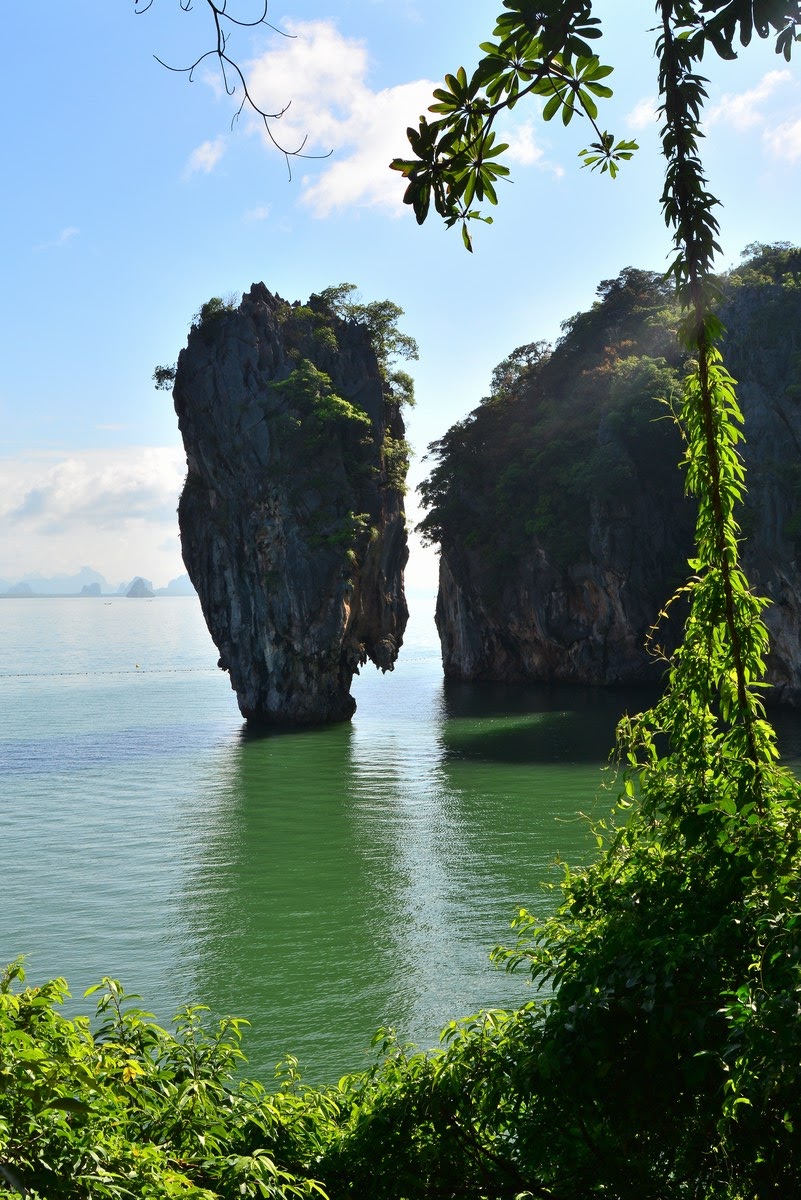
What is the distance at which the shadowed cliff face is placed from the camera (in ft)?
128

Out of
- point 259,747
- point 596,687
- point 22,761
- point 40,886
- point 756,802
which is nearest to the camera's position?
point 756,802

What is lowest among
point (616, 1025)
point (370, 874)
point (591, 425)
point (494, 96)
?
point (370, 874)

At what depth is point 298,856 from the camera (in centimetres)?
2136

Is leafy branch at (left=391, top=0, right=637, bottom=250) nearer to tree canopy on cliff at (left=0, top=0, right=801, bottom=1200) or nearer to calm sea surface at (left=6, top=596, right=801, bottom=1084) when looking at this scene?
tree canopy on cliff at (left=0, top=0, right=801, bottom=1200)

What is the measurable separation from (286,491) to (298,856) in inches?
799

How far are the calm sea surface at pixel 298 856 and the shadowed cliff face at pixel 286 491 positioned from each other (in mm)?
2954

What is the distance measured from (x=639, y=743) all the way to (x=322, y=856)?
681 inches

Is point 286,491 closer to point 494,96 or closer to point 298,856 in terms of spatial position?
point 298,856

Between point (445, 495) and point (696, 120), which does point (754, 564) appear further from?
point (696, 120)

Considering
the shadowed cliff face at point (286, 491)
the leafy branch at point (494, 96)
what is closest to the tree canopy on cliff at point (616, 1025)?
the leafy branch at point (494, 96)

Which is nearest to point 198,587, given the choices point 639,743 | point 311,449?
point 311,449

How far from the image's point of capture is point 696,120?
9.50ft

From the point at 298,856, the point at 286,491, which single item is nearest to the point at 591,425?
the point at 286,491

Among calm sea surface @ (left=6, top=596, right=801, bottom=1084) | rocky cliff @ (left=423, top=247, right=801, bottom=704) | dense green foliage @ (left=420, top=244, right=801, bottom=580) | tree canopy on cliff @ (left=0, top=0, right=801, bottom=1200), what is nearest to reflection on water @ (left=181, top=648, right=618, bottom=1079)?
calm sea surface @ (left=6, top=596, right=801, bottom=1084)
